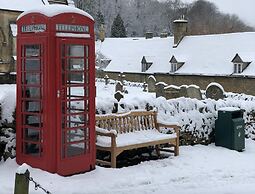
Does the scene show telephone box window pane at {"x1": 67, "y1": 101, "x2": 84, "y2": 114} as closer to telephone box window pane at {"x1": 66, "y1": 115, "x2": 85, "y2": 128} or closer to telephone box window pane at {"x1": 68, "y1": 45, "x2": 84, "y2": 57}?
telephone box window pane at {"x1": 66, "y1": 115, "x2": 85, "y2": 128}

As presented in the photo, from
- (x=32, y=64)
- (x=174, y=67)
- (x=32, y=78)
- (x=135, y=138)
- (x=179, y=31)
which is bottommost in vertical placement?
(x=135, y=138)

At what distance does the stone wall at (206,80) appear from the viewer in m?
34.8

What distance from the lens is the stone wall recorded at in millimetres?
34781

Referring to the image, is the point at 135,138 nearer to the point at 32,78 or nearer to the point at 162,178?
the point at 162,178

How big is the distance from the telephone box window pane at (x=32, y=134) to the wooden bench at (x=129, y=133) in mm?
1438

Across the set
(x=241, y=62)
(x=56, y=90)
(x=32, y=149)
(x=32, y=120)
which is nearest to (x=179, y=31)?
(x=241, y=62)

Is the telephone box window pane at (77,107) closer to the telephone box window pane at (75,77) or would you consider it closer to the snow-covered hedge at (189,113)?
the telephone box window pane at (75,77)

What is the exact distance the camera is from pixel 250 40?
3838 centimetres

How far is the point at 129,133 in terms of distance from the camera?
10492 mm

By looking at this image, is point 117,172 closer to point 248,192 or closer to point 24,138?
point 24,138

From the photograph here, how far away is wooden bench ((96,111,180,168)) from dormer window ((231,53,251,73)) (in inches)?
1004

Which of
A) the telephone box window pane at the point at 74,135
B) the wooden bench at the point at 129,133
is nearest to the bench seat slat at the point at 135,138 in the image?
the wooden bench at the point at 129,133

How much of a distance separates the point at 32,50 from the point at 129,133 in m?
3.26

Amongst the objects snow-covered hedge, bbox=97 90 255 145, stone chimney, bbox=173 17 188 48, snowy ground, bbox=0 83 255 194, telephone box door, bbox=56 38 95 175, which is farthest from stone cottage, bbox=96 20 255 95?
telephone box door, bbox=56 38 95 175
